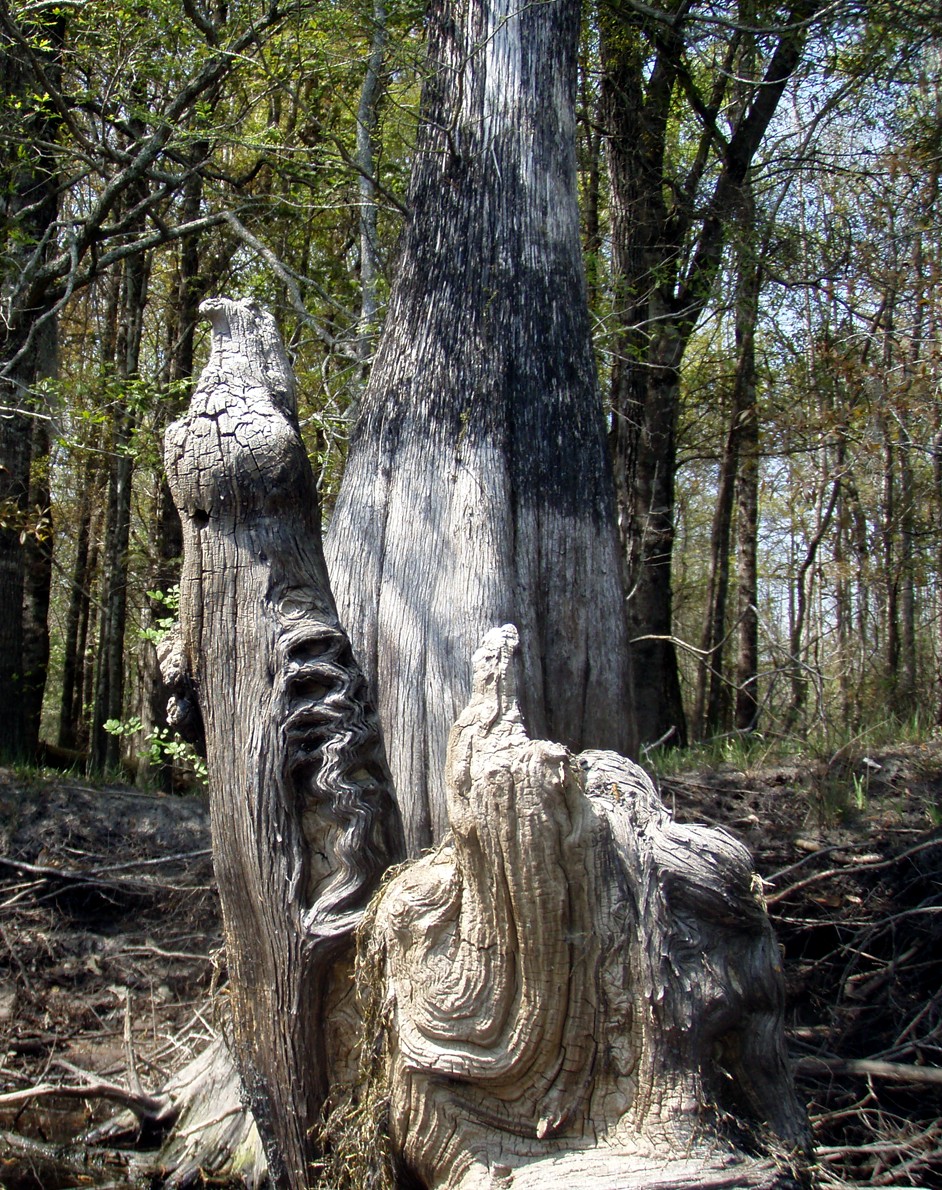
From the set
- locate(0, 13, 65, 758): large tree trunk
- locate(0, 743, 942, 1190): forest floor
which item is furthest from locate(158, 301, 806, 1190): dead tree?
locate(0, 13, 65, 758): large tree trunk

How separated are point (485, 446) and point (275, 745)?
1648 millimetres

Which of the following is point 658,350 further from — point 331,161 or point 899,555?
point 899,555

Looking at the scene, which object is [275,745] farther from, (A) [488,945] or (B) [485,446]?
(B) [485,446]

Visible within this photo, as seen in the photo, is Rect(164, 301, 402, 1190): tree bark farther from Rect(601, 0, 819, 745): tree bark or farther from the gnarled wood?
Rect(601, 0, 819, 745): tree bark

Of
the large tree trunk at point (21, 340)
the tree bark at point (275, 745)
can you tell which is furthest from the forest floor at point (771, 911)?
the large tree trunk at point (21, 340)

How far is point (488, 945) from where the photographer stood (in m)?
2.65

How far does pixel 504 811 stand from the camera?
8.25 feet

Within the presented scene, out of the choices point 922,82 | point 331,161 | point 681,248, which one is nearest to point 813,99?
point 922,82

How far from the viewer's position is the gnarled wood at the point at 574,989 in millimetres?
2502

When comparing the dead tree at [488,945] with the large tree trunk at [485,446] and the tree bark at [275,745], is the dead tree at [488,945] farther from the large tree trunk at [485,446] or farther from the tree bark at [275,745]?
the large tree trunk at [485,446]

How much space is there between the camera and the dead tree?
8.27 feet

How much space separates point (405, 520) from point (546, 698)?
2.94 feet

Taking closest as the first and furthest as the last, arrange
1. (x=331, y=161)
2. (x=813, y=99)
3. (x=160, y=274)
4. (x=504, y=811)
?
(x=504, y=811) < (x=331, y=161) < (x=813, y=99) < (x=160, y=274)

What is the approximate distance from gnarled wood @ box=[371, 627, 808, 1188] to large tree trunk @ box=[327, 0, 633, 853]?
4.22 feet
